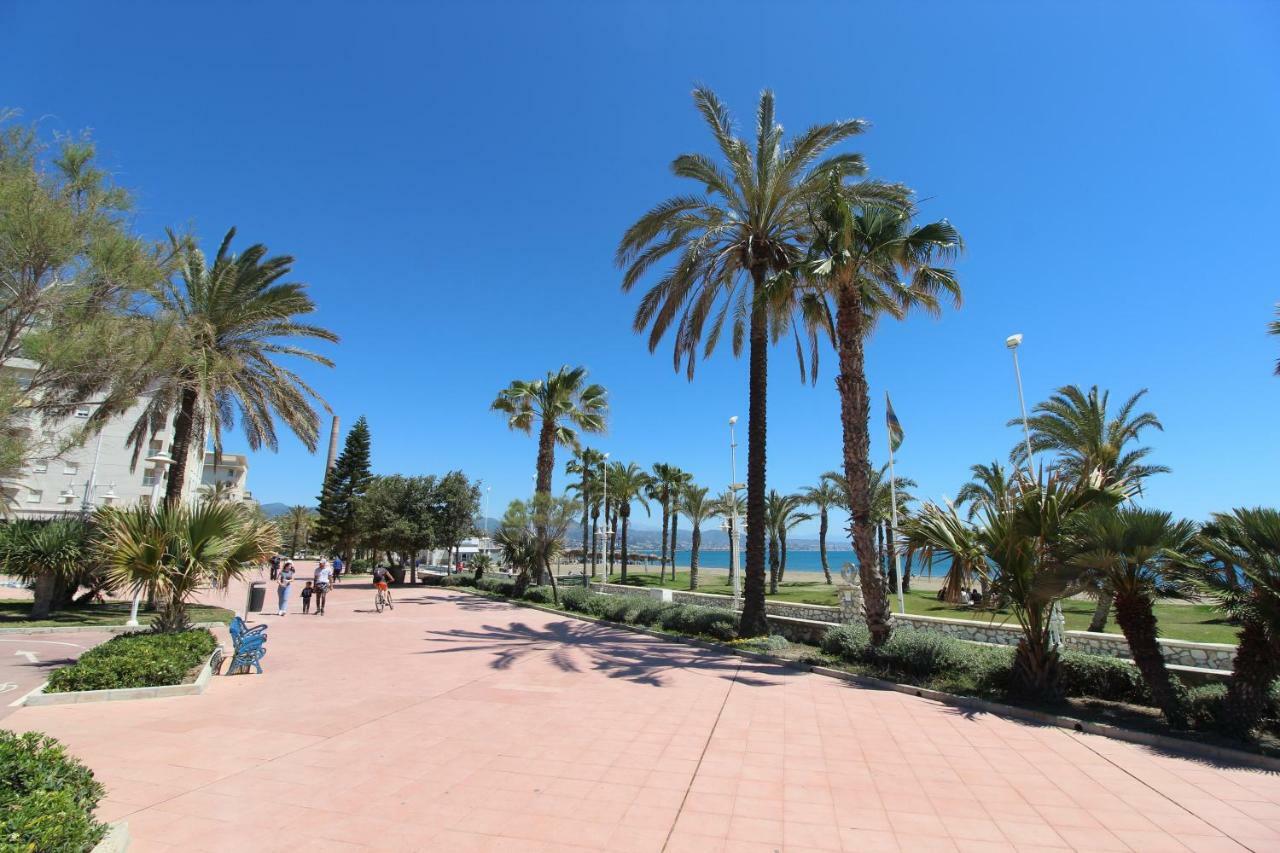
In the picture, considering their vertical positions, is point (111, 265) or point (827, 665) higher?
point (111, 265)

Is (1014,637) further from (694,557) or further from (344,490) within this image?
(344,490)

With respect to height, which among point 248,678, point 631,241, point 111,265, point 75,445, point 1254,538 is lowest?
point 248,678

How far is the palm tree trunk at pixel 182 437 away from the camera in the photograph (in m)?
15.8

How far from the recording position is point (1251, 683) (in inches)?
269

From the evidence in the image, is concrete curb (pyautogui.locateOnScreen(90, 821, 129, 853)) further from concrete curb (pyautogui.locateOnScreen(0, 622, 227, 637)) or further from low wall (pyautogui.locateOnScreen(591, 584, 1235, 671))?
low wall (pyautogui.locateOnScreen(591, 584, 1235, 671))

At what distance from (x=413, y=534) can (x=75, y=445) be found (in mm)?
18638

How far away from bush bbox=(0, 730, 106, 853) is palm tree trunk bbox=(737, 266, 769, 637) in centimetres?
1129

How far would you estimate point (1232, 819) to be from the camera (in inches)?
187

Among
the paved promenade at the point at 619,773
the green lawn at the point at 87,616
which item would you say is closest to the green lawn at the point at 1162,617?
the paved promenade at the point at 619,773

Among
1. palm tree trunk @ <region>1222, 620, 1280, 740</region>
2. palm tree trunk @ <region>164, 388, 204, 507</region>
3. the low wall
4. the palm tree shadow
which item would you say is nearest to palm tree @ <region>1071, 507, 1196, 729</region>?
palm tree trunk @ <region>1222, 620, 1280, 740</region>

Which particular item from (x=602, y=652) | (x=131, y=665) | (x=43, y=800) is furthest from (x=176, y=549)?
(x=602, y=652)

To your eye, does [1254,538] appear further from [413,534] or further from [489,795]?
[413,534]

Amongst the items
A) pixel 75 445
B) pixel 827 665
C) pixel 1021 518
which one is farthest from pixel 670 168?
pixel 75 445

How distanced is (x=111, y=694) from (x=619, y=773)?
22.6ft
